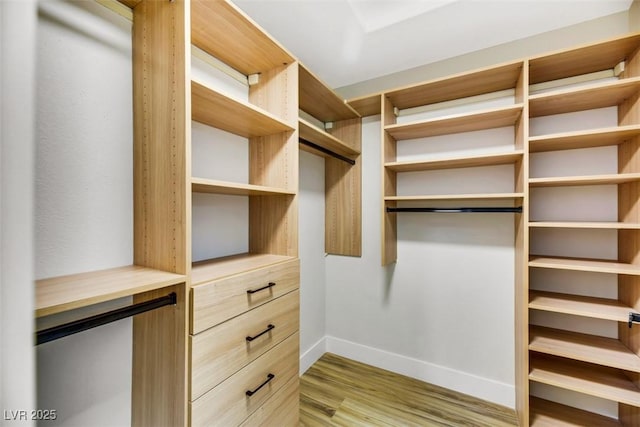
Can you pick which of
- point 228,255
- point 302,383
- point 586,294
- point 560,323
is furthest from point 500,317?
point 228,255

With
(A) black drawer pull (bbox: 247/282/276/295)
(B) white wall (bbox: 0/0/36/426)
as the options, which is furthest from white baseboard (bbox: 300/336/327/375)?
(B) white wall (bbox: 0/0/36/426)

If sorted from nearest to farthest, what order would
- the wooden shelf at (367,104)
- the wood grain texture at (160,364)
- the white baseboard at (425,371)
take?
1. the wood grain texture at (160,364)
2. the white baseboard at (425,371)
3. the wooden shelf at (367,104)

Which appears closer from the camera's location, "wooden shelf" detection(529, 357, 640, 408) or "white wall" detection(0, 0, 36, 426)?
"white wall" detection(0, 0, 36, 426)

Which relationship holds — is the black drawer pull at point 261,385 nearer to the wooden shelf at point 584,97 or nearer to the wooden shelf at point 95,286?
the wooden shelf at point 95,286

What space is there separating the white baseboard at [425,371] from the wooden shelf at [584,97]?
6.27 ft

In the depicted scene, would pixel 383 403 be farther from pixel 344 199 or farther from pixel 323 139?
pixel 323 139

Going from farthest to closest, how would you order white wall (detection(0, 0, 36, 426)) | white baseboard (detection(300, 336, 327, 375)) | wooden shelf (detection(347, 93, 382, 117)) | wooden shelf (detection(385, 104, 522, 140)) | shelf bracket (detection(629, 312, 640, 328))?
white baseboard (detection(300, 336, 327, 375))
wooden shelf (detection(347, 93, 382, 117))
wooden shelf (detection(385, 104, 522, 140))
shelf bracket (detection(629, 312, 640, 328))
white wall (detection(0, 0, 36, 426))

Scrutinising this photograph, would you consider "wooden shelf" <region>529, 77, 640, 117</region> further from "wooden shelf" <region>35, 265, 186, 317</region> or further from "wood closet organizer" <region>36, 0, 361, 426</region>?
"wooden shelf" <region>35, 265, 186, 317</region>

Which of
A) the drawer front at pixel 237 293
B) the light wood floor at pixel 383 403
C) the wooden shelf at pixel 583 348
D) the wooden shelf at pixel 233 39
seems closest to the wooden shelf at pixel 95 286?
the drawer front at pixel 237 293

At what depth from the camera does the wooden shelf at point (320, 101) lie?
170 cm

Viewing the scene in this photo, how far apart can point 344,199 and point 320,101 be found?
2.91ft

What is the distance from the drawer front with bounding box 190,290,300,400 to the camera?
0.96m

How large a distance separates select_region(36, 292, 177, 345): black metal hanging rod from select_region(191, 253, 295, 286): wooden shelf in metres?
0.11

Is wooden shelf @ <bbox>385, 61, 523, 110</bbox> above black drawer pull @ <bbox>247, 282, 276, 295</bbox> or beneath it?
above
